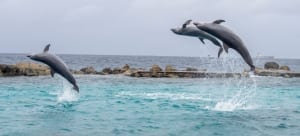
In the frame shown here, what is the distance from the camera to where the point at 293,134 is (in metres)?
12.6

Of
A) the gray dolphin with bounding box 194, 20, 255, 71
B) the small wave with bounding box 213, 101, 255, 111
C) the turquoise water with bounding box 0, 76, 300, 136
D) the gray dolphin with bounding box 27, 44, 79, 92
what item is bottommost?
the turquoise water with bounding box 0, 76, 300, 136

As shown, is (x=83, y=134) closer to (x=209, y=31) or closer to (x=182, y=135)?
(x=182, y=135)

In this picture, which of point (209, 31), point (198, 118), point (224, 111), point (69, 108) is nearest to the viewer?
point (209, 31)

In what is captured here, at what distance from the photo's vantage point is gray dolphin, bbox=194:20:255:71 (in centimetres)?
1162

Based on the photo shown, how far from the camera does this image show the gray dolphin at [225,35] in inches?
457

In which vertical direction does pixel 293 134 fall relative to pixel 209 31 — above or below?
below

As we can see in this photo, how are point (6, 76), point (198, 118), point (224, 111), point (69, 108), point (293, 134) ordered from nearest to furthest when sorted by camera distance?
1. point (293, 134)
2. point (198, 118)
3. point (224, 111)
4. point (69, 108)
5. point (6, 76)

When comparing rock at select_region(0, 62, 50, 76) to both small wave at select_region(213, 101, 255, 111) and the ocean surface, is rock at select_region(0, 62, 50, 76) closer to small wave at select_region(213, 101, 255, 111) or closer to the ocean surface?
the ocean surface

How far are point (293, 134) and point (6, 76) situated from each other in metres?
30.2

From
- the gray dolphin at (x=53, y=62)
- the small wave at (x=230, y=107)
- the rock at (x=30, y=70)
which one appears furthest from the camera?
the rock at (x=30, y=70)

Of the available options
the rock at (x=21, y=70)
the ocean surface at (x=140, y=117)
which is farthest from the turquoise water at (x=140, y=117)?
the rock at (x=21, y=70)

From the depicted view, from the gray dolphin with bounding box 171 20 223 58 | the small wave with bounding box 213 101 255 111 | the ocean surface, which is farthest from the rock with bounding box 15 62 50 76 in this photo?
the gray dolphin with bounding box 171 20 223 58

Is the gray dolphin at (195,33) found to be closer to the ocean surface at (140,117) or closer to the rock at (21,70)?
the ocean surface at (140,117)

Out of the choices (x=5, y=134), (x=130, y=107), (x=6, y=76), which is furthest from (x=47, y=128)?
(x=6, y=76)
